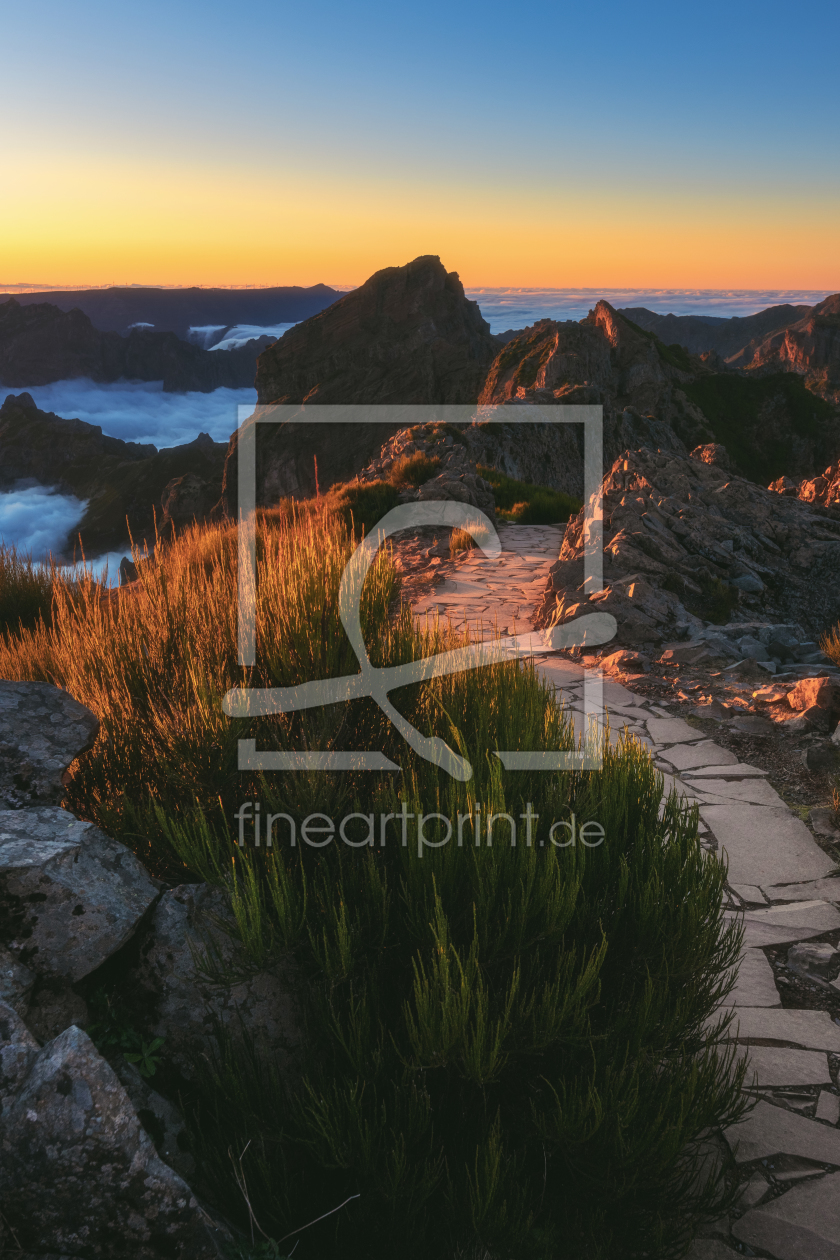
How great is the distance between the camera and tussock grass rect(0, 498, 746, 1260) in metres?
1.72

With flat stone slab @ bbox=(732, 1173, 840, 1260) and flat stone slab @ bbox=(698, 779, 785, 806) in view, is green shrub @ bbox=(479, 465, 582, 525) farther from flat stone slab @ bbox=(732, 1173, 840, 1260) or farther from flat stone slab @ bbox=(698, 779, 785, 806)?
flat stone slab @ bbox=(732, 1173, 840, 1260)

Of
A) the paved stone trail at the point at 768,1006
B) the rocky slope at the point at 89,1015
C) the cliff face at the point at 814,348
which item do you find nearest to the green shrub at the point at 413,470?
the paved stone trail at the point at 768,1006

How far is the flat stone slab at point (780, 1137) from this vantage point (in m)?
2.15

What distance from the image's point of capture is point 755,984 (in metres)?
2.86

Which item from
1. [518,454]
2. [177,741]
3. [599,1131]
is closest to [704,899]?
[599,1131]

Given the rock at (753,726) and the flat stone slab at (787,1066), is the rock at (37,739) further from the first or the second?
the rock at (753,726)

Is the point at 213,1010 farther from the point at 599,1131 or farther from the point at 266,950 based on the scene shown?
the point at 599,1131

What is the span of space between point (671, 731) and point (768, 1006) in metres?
2.53

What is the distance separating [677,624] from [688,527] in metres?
2.18

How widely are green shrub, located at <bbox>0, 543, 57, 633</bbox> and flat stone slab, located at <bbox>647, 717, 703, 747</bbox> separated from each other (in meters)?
6.42

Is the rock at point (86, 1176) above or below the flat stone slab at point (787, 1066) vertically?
above

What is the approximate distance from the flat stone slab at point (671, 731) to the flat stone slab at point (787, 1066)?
98.9 inches

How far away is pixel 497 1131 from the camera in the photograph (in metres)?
1.71

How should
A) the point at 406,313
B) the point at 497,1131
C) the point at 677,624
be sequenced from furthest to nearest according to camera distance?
the point at 406,313, the point at 677,624, the point at 497,1131
